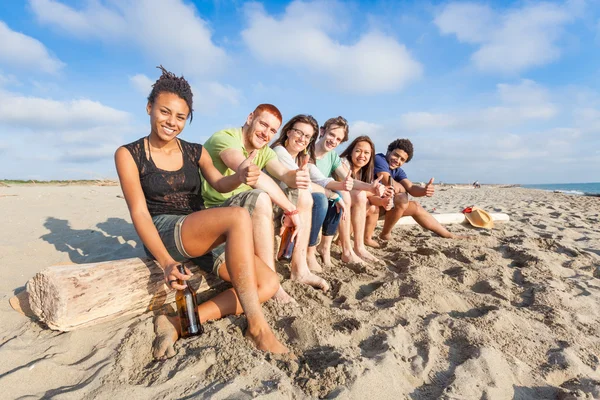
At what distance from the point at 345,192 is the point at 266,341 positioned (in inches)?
92.1

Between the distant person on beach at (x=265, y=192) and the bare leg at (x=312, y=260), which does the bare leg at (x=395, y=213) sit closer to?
the bare leg at (x=312, y=260)

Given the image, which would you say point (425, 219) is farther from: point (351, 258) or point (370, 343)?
point (370, 343)

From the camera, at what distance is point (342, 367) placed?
1.77 meters

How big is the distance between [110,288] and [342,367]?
1567 millimetres

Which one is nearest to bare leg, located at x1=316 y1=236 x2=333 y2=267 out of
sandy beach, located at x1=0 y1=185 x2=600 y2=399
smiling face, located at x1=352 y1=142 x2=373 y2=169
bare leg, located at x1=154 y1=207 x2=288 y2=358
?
sandy beach, located at x1=0 y1=185 x2=600 y2=399

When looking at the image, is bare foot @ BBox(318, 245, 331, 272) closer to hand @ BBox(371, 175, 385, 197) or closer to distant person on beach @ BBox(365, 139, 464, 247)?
hand @ BBox(371, 175, 385, 197)

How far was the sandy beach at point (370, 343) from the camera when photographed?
5.61 ft

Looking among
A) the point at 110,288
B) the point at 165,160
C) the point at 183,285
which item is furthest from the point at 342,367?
the point at 165,160

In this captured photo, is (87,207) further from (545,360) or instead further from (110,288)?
(545,360)

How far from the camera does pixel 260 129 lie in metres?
3.04

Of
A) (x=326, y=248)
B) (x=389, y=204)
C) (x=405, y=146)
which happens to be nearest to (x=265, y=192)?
(x=326, y=248)

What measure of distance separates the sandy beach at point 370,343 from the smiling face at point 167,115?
1.29 m

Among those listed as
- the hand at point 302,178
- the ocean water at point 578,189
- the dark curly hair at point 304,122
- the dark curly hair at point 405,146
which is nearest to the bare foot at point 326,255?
the dark curly hair at point 304,122

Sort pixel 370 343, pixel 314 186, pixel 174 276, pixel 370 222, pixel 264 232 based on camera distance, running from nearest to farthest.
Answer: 1. pixel 174 276
2. pixel 370 343
3. pixel 264 232
4. pixel 314 186
5. pixel 370 222
